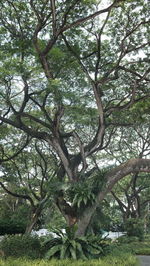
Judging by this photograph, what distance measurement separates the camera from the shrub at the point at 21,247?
10294 millimetres

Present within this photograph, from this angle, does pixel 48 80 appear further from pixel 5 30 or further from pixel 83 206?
pixel 83 206

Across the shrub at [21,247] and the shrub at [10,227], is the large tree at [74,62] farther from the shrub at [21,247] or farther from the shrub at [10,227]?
the shrub at [10,227]

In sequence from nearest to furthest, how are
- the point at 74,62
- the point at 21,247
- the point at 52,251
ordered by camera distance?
1. the point at 52,251
2. the point at 21,247
3. the point at 74,62

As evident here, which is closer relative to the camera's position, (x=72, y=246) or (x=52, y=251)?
(x=52, y=251)

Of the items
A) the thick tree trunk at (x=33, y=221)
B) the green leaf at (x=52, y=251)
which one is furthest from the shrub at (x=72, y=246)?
the thick tree trunk at (x=33, y=221)

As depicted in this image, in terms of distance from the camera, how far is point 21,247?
10508 millimetres

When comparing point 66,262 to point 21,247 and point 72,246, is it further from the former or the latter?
point 21,247

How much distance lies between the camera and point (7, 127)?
19.1 metres

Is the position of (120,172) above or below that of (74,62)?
below

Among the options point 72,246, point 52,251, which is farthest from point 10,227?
point 52,251

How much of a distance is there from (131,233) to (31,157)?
8733mm

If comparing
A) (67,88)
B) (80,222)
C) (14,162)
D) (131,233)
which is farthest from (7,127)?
(131,233)

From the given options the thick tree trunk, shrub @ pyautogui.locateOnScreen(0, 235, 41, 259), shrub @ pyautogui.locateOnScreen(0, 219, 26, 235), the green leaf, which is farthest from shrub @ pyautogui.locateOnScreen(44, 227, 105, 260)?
shrub @ pyautogui.locateOnScreen(0, 219, 26, 235)

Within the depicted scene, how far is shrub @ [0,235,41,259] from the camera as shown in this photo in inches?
405
